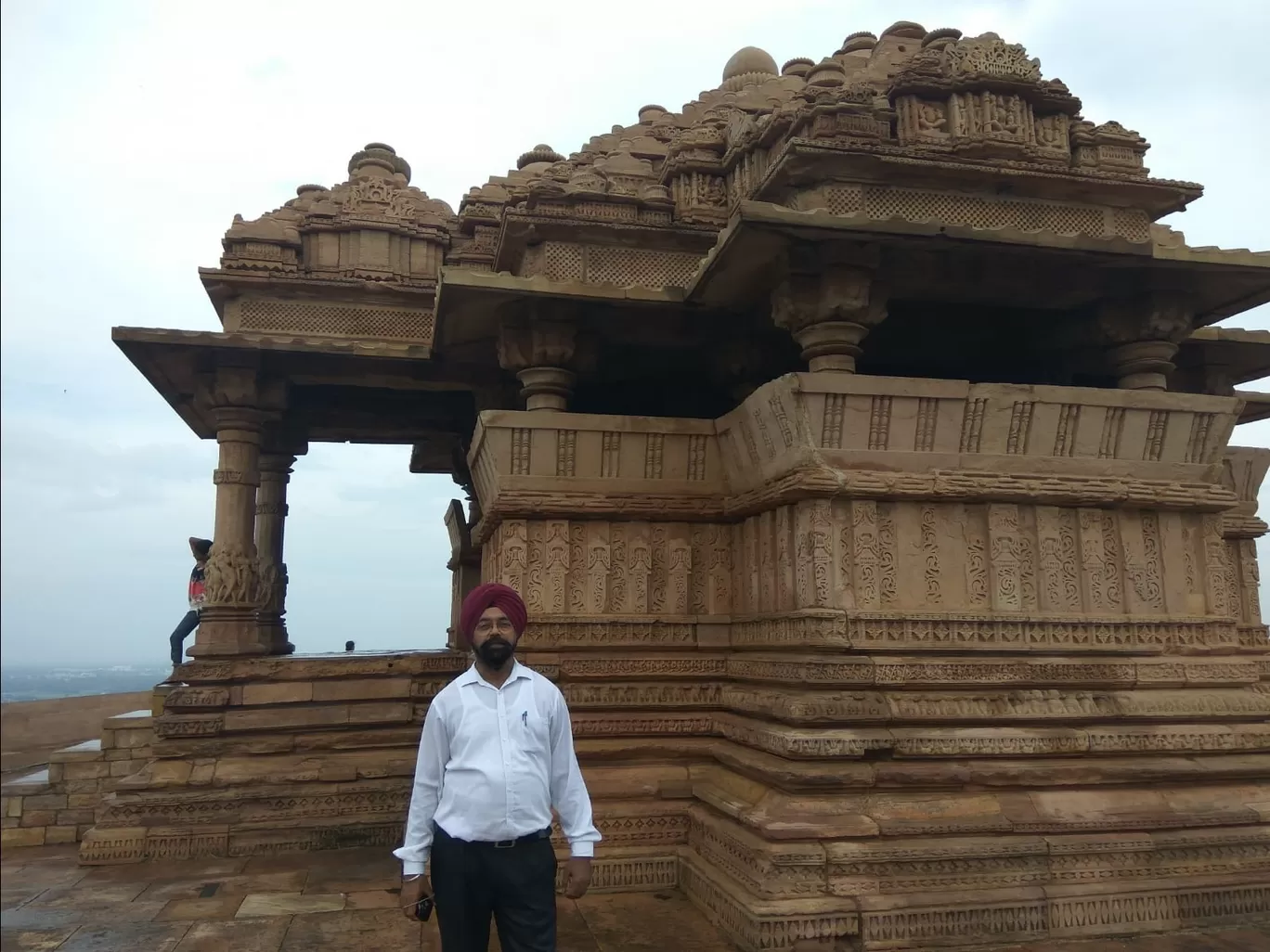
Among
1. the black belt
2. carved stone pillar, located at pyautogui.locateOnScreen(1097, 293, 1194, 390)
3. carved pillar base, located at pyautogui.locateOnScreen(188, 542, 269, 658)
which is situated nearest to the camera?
the black belt

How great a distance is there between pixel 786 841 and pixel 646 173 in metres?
5.65

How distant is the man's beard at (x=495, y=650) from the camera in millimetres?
3305

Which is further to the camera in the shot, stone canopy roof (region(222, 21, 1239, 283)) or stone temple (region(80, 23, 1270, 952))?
stone canopy roof (region(222, 21, 1239, 283))

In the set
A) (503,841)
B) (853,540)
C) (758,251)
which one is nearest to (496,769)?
(503,841)

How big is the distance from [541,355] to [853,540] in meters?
2.60

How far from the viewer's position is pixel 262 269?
9.33m

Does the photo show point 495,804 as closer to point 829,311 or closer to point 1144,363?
point 829,311

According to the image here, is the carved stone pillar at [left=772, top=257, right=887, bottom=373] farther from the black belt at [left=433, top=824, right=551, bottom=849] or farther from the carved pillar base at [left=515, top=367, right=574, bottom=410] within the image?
the black belt at [left=433, top=824, right=551, bottom=849]

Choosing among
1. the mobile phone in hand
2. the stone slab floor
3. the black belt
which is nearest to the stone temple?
the stone slab floor

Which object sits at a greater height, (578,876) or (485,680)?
(485,680)

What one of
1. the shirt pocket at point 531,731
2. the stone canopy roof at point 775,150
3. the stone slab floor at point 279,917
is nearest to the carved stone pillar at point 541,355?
the stone canopy roof at point 775,150

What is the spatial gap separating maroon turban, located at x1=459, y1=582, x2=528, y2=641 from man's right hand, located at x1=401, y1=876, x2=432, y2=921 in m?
0.84

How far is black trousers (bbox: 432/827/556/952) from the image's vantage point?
3.10 metres

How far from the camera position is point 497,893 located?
10.3 ft
